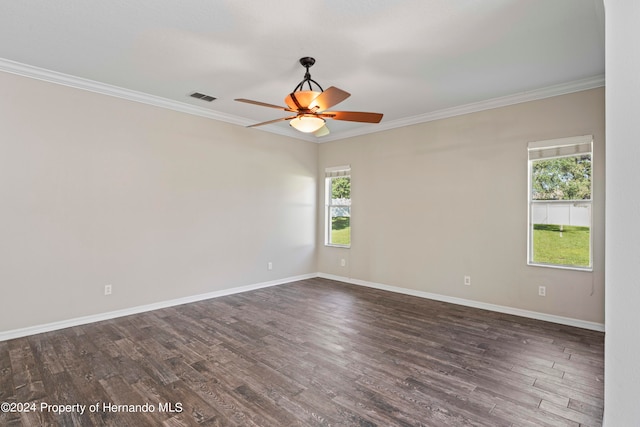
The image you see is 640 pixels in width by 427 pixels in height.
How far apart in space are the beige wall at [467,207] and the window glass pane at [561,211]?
5.3 inches

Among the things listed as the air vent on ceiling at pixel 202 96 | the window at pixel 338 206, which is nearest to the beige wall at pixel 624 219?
the air vent on ceiling at pixel 202 96

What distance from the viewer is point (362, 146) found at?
19.6 feet

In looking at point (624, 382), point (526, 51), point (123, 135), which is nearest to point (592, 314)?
point (526, 51)

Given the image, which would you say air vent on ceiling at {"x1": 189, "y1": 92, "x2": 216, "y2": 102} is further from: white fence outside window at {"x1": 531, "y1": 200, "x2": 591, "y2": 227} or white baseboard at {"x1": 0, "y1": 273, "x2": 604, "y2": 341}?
white fence outside window at {"x1": 531, "y1": 200, "x2": 591, "y2": 227}

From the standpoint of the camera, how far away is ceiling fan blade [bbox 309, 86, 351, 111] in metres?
2.62

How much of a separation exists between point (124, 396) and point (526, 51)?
4.61 metres

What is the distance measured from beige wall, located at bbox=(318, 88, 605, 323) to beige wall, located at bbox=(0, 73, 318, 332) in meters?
1.83

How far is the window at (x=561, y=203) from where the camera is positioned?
3.82 meters

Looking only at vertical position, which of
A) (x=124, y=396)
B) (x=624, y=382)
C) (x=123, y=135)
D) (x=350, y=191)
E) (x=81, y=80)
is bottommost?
(x=124, y=396)

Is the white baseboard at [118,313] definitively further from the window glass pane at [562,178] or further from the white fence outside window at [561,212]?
the window glass pane at [562,178]

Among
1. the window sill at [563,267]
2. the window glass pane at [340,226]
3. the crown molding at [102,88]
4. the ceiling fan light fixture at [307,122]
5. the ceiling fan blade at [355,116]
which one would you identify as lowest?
the window sill at [563,267]

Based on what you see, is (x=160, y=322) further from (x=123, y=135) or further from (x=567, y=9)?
(x=567, y=9)

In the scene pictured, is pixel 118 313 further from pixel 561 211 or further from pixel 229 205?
pixel 561 211

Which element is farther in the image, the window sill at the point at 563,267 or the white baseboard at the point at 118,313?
the window sill at the point at 563,267
